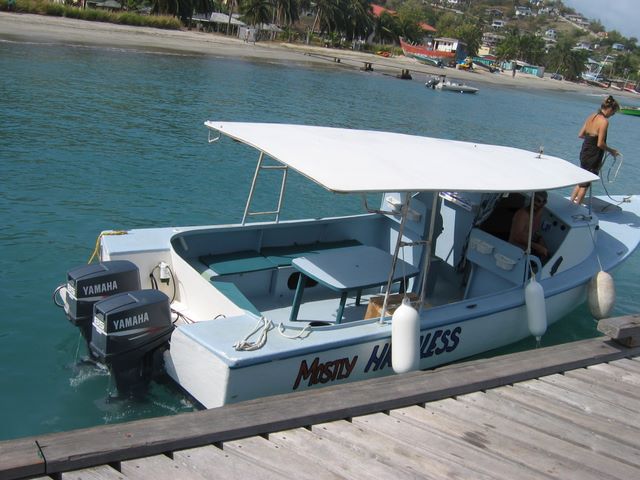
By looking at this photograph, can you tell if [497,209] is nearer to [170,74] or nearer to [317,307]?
[317,307]

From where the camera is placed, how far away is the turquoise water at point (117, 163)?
21.5 ft

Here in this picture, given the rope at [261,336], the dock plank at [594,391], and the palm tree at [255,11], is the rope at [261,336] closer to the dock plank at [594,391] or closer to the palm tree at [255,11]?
the dock plank at [594,391]

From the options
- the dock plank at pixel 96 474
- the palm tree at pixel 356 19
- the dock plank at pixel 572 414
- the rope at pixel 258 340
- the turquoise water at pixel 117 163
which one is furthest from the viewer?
the palm tree at pixel 356 19

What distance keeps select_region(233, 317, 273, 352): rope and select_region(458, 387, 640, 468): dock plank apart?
1700 mm

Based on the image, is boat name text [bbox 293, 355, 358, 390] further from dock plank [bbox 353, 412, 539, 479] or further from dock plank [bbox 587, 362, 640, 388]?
dock plank [bbox 587, 362, 640, 388]

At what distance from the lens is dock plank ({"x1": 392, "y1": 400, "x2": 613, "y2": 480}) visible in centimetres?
451

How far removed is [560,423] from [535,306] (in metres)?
2.26

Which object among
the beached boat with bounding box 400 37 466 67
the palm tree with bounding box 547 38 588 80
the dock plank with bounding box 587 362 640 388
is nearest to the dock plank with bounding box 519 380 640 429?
the dock plank with bounding box 587 362 640 388

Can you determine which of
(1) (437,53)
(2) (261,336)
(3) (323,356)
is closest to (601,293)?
(3) (323,356)

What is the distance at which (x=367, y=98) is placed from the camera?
37281 millimetres

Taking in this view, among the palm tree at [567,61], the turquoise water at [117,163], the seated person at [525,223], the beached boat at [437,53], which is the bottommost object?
the turquoise water at [117,163]

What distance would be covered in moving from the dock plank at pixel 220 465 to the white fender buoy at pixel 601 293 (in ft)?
19.1

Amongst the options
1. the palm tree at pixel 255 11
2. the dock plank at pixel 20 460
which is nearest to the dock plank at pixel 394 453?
the dock plank at pixel 20 460

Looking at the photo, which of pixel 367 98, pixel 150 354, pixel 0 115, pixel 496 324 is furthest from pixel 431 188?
pixel 367 98
